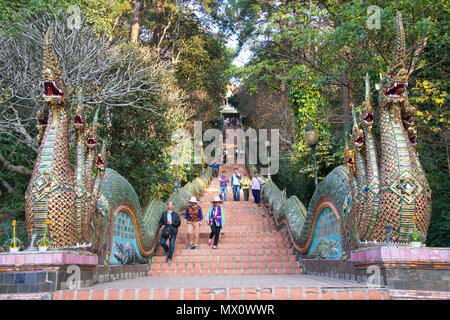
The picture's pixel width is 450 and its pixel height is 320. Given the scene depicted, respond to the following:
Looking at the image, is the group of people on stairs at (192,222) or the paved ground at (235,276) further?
the group of people on stairs at (192,222)

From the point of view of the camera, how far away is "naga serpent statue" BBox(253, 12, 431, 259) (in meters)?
4.72

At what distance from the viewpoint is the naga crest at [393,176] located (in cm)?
471

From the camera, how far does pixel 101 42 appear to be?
473 inches

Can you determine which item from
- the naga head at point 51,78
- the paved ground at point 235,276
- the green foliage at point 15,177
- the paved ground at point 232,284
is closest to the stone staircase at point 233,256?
the paved ground at point 235,276

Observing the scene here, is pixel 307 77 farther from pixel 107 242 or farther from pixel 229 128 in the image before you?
pixel 229 128

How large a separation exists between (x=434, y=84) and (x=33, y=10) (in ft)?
39.8

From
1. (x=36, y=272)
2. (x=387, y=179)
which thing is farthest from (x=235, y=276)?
(x=36, y=272)

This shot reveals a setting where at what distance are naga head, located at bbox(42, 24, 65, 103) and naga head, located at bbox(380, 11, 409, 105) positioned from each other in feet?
14.4

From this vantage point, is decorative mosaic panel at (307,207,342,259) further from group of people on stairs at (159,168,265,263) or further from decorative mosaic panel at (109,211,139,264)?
decorative mosaic panel at (109,211,139,264)

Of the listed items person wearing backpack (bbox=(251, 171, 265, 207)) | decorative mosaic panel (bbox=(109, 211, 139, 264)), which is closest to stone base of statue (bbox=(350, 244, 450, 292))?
decorative mosaic panel (bbox=(109, 211, 139, 264))

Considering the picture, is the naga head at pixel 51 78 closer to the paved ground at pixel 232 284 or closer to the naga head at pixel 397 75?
the paved ground at pixel 232 284
